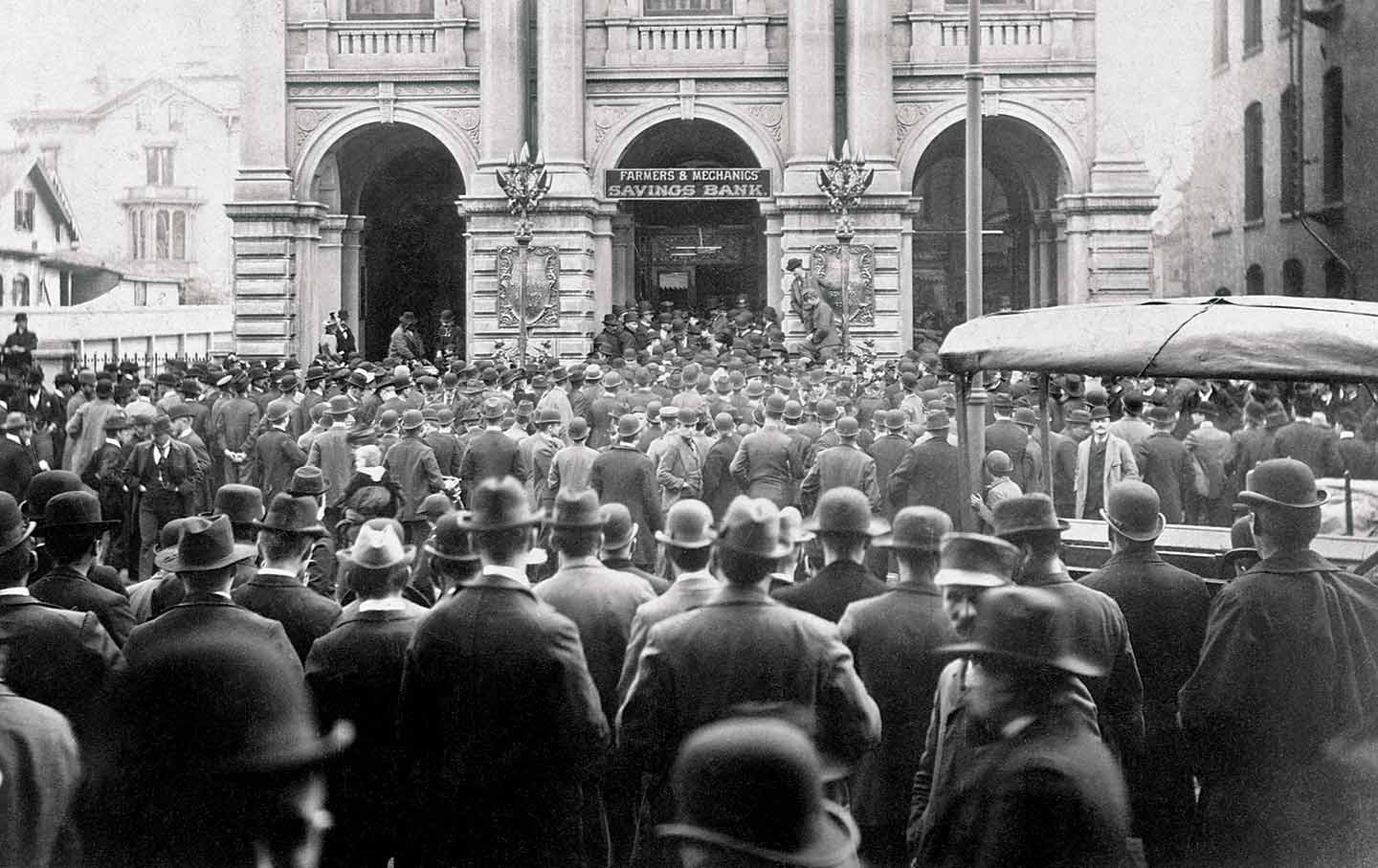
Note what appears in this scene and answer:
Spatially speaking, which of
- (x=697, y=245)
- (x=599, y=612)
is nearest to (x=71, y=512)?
(x=599, y=612)

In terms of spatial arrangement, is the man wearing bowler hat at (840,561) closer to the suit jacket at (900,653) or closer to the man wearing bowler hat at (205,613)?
the suit jacket at (900,653)

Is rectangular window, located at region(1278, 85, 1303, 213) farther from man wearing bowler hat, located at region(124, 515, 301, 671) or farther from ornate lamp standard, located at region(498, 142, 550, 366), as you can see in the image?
man wearing bowler hat, located at region(124, 515, 301, 671)

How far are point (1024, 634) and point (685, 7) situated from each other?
1093 inches

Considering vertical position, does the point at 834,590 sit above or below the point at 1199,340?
below

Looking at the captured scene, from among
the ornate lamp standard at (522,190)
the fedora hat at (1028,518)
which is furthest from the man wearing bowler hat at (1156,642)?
the ornate lamp standard at (522,190)

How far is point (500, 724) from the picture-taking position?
5.10 metres

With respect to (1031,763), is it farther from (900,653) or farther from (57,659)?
(57,659)

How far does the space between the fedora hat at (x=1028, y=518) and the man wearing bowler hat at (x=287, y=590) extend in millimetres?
2966

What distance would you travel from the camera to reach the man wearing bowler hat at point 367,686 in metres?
5.57

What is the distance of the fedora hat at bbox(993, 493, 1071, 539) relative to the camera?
19.7 feet

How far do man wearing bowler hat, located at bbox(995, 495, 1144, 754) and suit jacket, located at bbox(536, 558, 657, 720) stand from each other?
164 centimetres

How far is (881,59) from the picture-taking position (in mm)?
28844

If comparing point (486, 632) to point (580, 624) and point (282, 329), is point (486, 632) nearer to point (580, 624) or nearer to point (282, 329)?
point (580, 624)

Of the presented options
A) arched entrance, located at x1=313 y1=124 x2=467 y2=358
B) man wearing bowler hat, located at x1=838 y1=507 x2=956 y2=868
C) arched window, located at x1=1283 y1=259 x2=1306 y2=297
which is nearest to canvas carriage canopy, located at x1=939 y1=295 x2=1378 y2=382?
man wearing bowler hat, located at x1=838 y1=507 x2=956 y2=868
